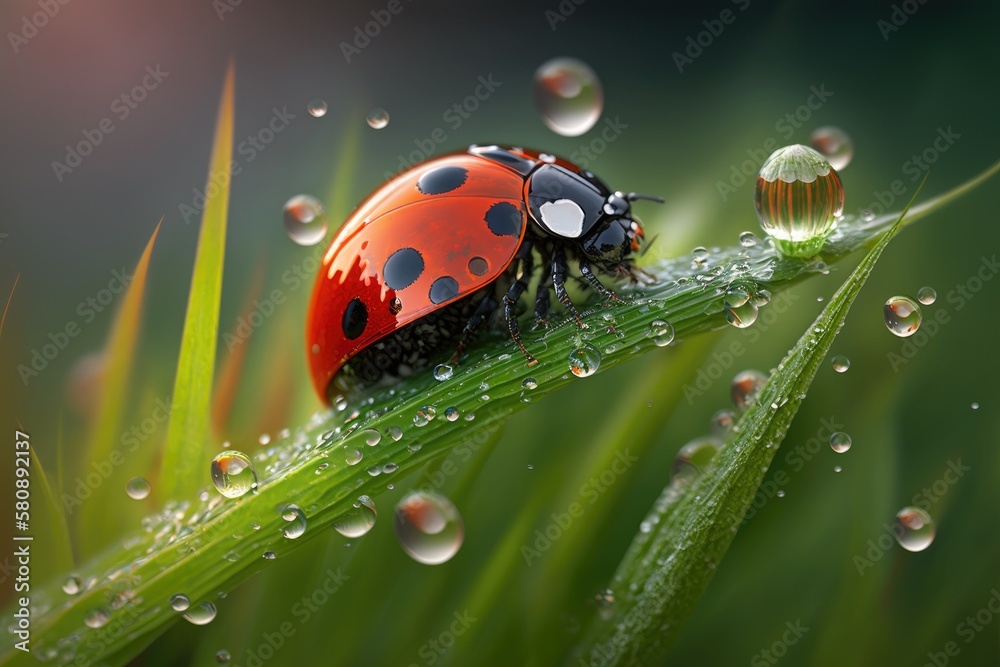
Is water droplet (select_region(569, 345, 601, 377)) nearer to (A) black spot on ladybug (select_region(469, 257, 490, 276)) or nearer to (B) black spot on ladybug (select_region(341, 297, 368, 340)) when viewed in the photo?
(A) black spot on ladybug (select_region(469, 257, 490, 276))

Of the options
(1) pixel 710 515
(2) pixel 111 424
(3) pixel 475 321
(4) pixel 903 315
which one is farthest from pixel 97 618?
(4) pixel 903 315

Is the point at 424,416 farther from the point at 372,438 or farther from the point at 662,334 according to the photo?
the point at 662,334

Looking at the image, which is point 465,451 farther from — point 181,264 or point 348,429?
point 181,264

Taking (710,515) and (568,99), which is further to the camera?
(568,99)

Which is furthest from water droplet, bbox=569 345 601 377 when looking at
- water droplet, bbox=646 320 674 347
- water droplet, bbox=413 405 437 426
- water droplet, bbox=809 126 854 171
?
water droplet, bbox=809 126 854 171

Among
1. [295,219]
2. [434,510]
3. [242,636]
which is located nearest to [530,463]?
[434,510]

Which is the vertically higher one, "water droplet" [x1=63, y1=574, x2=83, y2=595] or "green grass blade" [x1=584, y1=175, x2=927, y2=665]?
"water droplet" [x1=63, y1=574, x2=83, y2=595]

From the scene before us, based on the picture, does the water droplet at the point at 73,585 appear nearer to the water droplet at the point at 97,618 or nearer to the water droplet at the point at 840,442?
the water droplet at the point at 97,618
